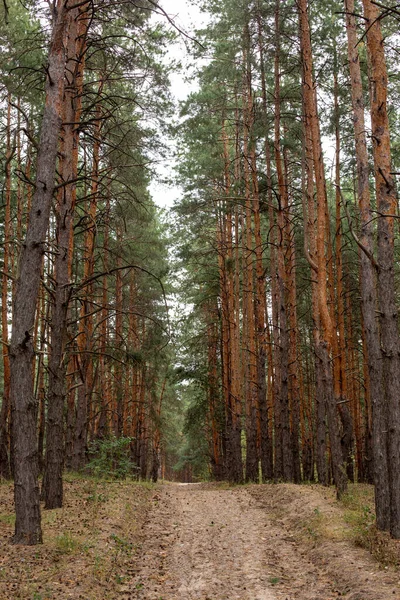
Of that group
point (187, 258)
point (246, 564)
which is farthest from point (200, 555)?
point (187, 258)

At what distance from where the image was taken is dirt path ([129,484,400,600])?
5.73 meters

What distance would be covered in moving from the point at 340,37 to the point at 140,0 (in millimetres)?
7845

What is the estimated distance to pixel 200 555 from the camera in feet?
24.6

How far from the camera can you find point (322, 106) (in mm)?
16984

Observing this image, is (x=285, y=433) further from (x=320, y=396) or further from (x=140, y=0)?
(x=140, y=0)

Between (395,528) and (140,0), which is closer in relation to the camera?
(395,528)

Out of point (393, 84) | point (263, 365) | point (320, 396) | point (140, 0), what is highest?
point (393, 84)

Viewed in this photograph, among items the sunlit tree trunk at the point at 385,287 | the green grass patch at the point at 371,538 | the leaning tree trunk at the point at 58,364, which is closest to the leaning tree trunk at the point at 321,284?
the green grass patch at the point at 371,538

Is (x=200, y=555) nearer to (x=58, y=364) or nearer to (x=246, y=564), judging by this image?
(x=246, y=564)

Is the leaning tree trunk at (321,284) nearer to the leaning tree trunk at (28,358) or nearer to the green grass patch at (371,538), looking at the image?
the green grass patch at (371,538)

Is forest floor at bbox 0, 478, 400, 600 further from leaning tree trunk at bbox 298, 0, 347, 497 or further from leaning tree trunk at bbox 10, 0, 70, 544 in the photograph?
leaning tree trunk at bbox 298, 0, 347, 497

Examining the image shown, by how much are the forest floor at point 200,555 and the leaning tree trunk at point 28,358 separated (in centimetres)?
43

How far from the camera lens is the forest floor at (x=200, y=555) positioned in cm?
561

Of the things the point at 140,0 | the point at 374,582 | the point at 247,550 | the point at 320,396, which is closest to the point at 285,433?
the point at 320,396
